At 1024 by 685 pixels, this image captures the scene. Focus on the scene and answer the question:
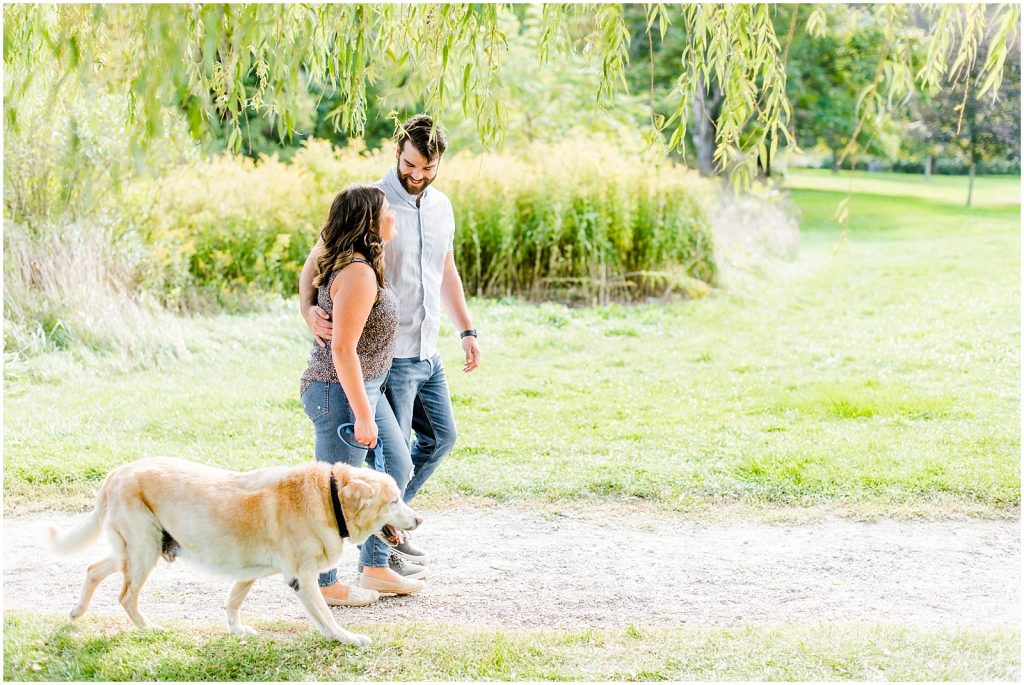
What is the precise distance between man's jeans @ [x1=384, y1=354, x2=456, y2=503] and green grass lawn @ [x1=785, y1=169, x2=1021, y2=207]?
30114mm

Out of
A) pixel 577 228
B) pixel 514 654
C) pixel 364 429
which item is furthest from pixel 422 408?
pixel 577 228

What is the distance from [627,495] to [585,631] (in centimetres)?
210

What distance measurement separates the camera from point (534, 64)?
18.9 metres

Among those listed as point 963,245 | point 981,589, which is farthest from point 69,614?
point 963,245

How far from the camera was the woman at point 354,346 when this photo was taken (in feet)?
12.9

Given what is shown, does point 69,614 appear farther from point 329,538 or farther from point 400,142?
point 400,142

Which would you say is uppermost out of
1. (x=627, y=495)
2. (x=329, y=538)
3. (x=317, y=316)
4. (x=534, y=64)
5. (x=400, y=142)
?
(x=534, y=64)

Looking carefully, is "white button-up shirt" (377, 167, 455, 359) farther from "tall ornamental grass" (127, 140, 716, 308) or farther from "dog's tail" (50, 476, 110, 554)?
"tall ornamental grass" (127, 140, 716, 308)

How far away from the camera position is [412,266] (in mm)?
4461

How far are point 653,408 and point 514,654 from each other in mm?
4496

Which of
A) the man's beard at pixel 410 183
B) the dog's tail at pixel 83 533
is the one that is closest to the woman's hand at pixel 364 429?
the dog's tail at pixel 83 533

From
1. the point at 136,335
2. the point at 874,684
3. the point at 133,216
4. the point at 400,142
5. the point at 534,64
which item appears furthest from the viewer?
the point at 534,64

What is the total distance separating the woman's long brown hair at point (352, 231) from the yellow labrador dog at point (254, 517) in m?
0.78

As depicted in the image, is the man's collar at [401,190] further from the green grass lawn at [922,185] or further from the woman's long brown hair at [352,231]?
the green grass lawn at [922,185]
